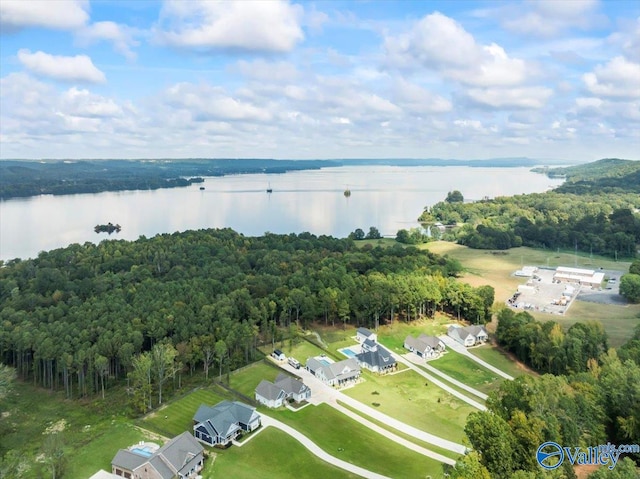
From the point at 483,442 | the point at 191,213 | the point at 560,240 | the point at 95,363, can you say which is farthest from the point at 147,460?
the point at 191,213

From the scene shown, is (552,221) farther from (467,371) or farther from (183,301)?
(183,301)

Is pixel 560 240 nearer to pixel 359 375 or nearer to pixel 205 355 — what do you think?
pixel 359 375

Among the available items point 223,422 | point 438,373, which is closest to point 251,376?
point 223,422

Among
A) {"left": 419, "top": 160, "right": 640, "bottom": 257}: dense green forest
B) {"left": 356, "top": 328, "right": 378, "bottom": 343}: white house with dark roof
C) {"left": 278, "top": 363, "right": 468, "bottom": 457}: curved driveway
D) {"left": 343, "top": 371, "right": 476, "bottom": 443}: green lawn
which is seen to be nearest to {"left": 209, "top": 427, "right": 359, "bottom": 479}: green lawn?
{"left": 278, "top": 363, "right": 468, "bottom": 457}: curved driveway

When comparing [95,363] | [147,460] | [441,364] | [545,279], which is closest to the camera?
[147,460]

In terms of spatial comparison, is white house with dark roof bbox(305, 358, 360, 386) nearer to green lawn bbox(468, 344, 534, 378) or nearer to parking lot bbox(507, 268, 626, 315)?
green lawn bbox(468, 344, 534, 378)

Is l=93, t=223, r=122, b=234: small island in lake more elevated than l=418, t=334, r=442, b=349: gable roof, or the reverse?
l=93, t=223, r=122, b=234: small island in lake

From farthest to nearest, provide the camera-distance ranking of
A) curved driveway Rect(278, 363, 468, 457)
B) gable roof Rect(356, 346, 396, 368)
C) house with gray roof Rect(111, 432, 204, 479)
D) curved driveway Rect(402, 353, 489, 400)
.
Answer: gable roof Rect(356, 346, 396, 368), curved driveway Rect(402, 353, 489, 400), curved driveway Rect(278, 363, 468, 457), house with gray roof Rect(111, 432, 204, 479)

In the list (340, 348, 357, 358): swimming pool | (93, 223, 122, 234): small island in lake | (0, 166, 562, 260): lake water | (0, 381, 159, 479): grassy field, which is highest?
(0, 166, 562, 260): lake water
